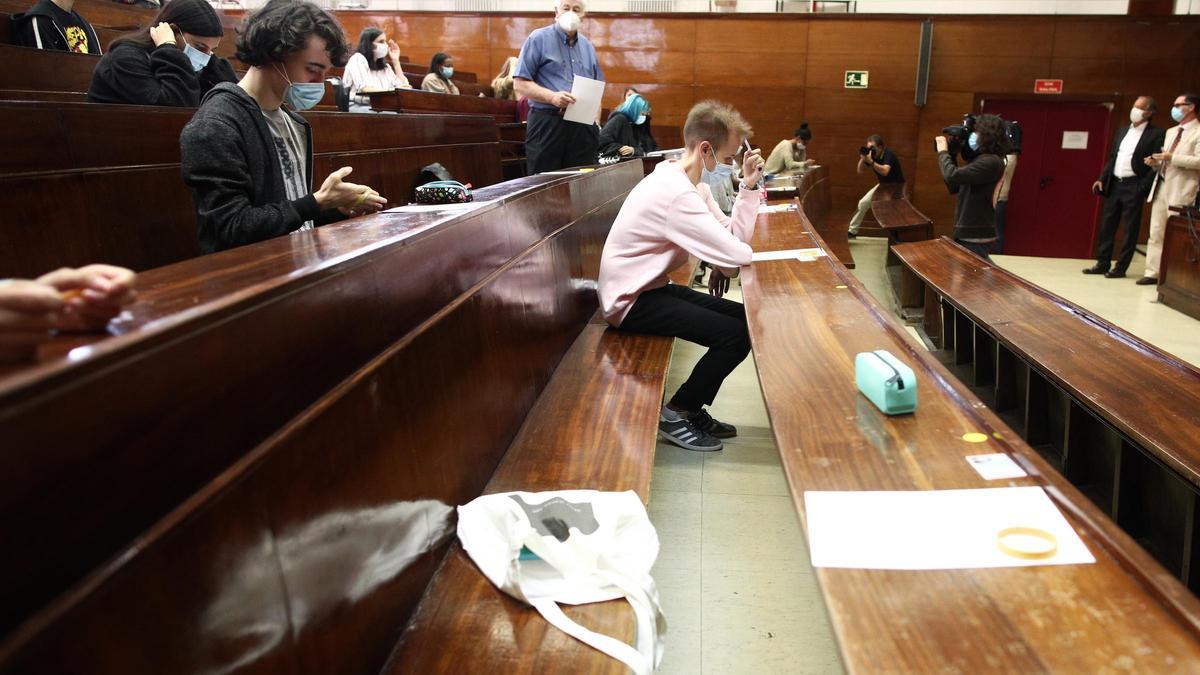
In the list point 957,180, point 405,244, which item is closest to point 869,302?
point 405,244

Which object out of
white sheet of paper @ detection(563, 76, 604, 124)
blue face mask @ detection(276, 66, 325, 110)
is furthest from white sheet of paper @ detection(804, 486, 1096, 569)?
white sheet of paper @ detection(563, 76, 604, 124)

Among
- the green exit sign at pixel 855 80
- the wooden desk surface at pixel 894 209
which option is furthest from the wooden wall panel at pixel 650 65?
the wooden desk surface at pixel 894 209

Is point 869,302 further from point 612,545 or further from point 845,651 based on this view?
point 845,651

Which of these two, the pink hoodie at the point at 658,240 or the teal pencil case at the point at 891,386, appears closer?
the teal pencil case at the point at 891,386

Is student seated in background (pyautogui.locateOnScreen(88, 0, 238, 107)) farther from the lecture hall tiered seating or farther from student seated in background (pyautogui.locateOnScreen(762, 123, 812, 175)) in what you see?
student seated in background (pyautogui.locateOnScreen(762, 123, 812, 175))

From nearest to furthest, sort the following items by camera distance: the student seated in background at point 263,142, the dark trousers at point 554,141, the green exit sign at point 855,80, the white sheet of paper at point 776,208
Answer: the student seated in background at point 263,142 → the dark trousers at point 554,141 → the white sheet of paper at point 776,208 → the green exit sign at point 855,80

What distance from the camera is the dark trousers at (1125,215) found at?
7.43 m

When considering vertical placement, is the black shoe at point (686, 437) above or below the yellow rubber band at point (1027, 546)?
below

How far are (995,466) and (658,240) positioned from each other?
186 cm

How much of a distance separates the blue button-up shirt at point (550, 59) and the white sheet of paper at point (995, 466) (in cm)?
307

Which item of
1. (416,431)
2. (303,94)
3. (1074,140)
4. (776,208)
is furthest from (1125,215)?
(416,431)

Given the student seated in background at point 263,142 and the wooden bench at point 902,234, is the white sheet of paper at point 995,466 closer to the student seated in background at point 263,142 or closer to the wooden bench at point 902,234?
the student seated in background at point 263,142

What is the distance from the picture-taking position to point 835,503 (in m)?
1.26

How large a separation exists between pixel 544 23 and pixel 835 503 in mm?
10188
